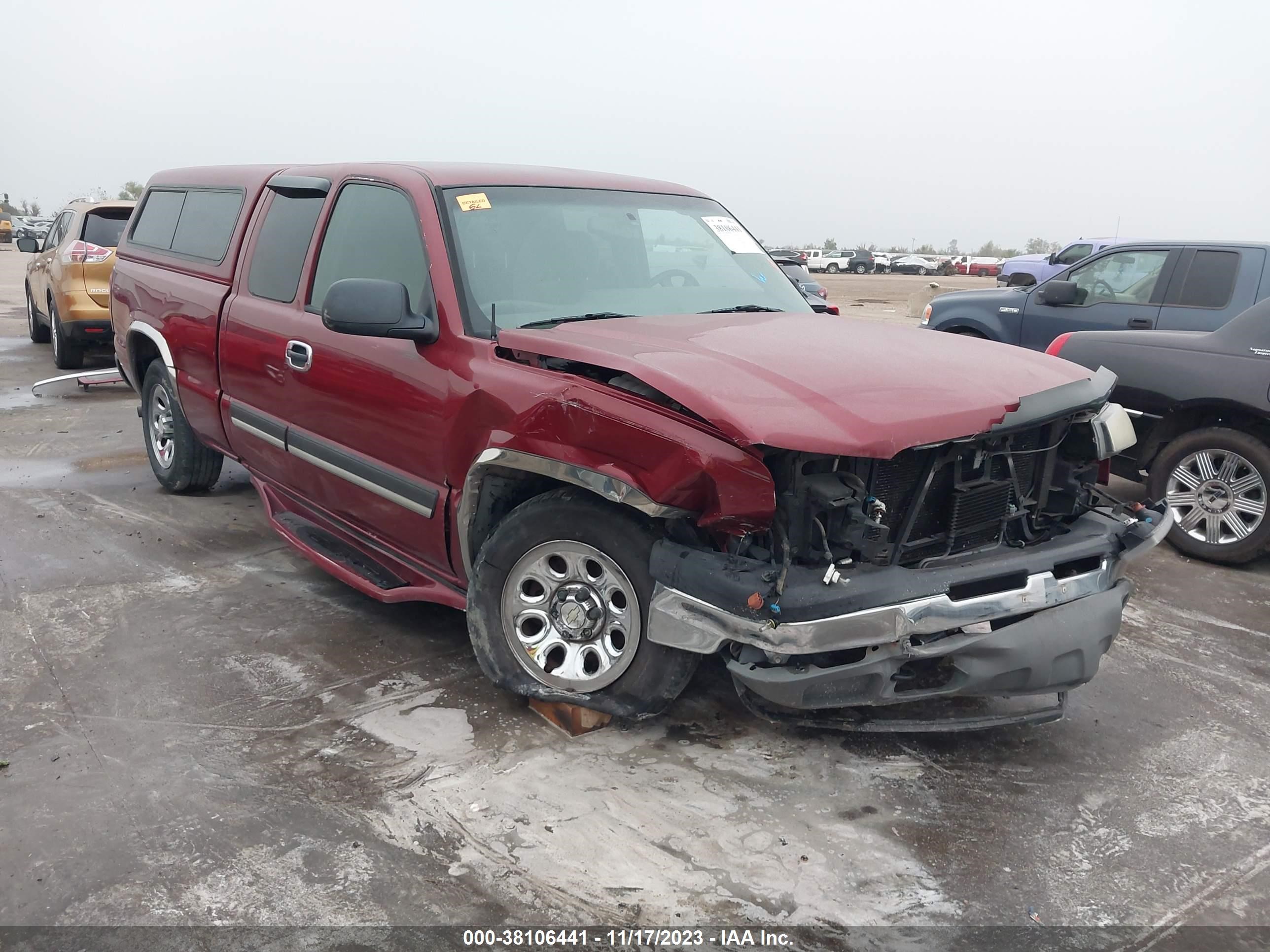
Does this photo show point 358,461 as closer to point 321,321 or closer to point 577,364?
point 321,321

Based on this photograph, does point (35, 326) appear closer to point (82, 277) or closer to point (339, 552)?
point (82, 277)

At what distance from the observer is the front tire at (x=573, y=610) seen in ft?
10.6

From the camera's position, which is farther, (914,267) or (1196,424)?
(914,267)

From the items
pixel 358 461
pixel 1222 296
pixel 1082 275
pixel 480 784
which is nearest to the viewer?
pixel 480 784

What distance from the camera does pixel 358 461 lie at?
418 centimetres

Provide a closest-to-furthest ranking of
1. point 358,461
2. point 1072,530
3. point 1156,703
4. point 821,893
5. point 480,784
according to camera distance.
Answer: point 821,893, point 480,784, point 1072,530, point 1156,703, point 358,461

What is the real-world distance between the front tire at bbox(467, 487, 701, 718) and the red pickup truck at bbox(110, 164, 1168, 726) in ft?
0.03

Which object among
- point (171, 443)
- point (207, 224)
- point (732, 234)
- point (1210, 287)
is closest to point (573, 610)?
point (732, 234)

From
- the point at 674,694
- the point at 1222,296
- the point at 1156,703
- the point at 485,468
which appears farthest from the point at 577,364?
the point at 1222,296

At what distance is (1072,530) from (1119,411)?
52 centimetres

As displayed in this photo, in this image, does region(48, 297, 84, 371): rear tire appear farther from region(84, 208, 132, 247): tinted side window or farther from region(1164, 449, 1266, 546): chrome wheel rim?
region(1164, 449, 1266, 546): chrome wheel rim

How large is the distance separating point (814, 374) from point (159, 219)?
5.02 m

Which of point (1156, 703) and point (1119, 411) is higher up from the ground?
point (1119, 411)

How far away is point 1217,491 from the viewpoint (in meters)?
5.61
